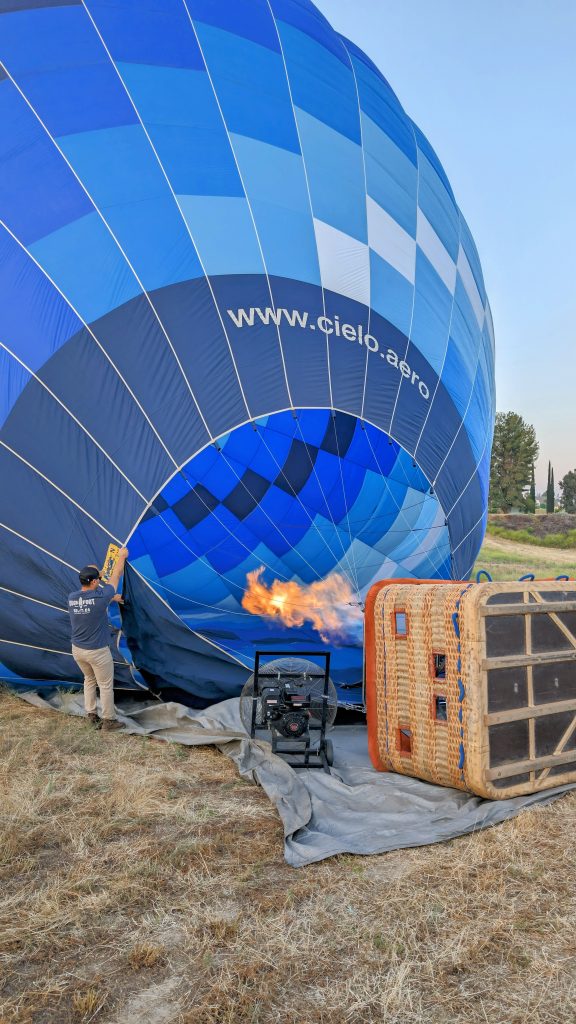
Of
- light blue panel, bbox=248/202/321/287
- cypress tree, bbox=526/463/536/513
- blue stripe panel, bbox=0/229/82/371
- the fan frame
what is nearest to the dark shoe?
the fan frame

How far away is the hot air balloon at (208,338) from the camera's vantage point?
15.9 ft

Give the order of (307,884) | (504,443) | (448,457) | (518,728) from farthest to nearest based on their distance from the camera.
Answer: (504,443), (448,457), (518,728), (307,884)

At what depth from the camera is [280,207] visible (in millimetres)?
5352

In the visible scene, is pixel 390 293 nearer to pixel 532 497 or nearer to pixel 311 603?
pixel 311 603

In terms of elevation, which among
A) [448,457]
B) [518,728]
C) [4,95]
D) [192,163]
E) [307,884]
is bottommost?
[307,884]

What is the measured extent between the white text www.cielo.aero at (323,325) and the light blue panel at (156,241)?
41 centimetres

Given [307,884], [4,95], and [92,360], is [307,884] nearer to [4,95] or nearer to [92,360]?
[92,360]

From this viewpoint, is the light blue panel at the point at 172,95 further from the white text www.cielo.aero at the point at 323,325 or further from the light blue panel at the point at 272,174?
the white text www.cielo.aero at the point at 323,325

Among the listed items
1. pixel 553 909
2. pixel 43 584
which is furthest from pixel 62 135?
pixel 553 909

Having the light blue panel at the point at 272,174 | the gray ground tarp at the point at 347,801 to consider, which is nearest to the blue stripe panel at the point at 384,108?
the light blue panel at the point at 272,174

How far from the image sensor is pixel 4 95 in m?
4.89

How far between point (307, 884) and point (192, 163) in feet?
14.3

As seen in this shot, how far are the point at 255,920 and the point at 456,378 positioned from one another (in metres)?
4.85

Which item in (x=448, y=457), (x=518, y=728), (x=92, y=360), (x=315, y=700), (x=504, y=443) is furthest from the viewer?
(x=504, y=443)
